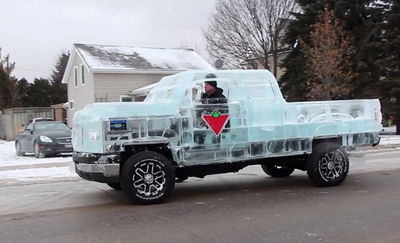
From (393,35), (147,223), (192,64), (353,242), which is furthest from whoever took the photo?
(192,64)

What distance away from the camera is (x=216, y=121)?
8672mm

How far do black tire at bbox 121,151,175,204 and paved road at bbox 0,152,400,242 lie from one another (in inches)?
8.5

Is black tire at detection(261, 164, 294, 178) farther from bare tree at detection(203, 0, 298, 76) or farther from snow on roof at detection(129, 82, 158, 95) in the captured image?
bare tree at detection(203, 0, 298, 76)

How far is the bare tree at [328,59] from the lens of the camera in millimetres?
26484

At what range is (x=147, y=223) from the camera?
6953mm

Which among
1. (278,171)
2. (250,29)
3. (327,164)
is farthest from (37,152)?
(250,29)

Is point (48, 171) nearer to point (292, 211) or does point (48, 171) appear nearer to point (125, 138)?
point (125, 138)

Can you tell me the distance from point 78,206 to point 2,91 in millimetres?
36571

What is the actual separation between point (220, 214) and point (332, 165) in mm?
3114

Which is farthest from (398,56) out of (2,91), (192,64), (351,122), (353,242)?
(2,91)

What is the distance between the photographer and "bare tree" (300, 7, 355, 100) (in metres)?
26.5

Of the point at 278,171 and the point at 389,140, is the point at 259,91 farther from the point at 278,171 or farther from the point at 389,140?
the point at 389,140

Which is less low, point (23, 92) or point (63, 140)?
point (23, 92)

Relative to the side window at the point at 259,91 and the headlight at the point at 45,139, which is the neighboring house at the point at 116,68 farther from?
the side window at the point at 259,91
